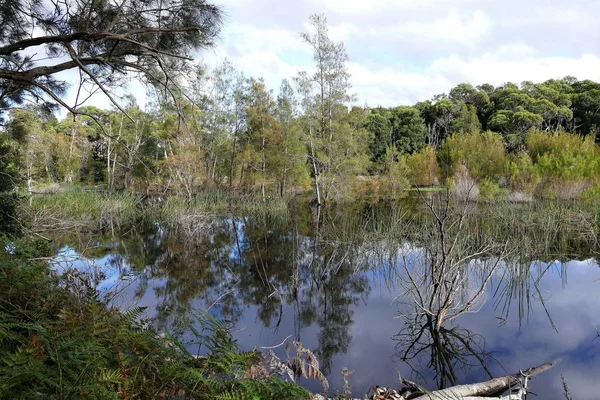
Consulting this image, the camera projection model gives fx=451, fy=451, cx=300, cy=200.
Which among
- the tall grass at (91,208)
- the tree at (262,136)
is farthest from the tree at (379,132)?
the tall grass at (91,208)

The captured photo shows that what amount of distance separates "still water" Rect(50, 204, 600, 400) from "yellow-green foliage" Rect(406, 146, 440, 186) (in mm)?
10890

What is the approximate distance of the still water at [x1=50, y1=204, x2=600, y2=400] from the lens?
4.02 m

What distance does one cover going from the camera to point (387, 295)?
5984 millimetres

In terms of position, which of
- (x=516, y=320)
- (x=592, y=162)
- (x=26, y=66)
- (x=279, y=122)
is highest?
(x=279, y=122)

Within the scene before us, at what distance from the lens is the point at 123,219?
13031mm

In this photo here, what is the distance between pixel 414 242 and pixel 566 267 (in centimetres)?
232

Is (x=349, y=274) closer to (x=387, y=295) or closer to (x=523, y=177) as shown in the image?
(x=387, y=295)

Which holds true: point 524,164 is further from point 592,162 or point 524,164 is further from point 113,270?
point 113,270

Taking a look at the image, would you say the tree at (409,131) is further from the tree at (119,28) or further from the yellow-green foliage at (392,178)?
the tree at (119,28)

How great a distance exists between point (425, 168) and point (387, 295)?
15302 millimetres

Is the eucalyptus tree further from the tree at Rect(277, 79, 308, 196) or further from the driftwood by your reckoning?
the driftwood

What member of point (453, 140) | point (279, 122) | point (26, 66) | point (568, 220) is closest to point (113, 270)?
point (26, 66)

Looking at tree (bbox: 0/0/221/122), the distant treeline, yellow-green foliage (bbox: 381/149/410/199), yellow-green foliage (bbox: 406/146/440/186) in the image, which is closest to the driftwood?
tree (bbox: 0/0/221/122)

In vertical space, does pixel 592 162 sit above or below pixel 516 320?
above
